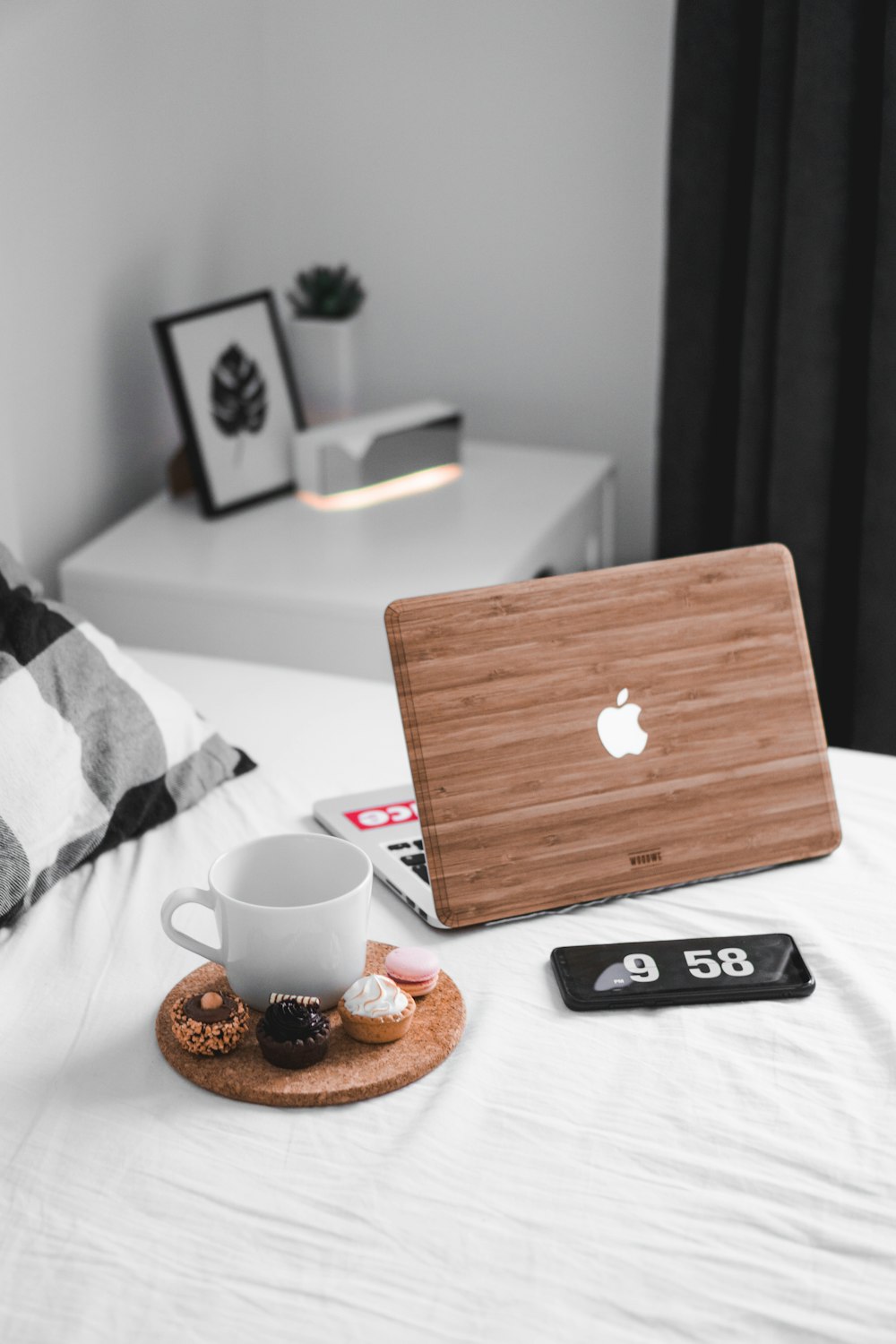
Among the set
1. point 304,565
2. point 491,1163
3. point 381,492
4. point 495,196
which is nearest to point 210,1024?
point 491,1163

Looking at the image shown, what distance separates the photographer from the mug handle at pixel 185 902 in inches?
30.4

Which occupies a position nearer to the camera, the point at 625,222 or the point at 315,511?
the point at 315,511

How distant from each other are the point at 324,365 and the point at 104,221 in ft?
1.30

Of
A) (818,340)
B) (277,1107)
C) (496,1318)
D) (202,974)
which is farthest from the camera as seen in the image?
(818,340)

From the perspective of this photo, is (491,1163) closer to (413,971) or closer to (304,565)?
(413,971)

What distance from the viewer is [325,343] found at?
2.00 meters

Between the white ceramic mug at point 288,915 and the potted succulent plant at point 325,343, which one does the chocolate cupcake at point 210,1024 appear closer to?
the white ceramic mug at point 288,915

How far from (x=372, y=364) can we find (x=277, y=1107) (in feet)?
5.65

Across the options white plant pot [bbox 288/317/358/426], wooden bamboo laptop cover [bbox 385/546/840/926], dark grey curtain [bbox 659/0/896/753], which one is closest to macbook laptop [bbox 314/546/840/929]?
wooden bamboo laptop cover [bbox 385/546/840/926]

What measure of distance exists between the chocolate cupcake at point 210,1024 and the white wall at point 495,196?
1.55m

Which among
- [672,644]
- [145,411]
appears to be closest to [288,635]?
[145,411]

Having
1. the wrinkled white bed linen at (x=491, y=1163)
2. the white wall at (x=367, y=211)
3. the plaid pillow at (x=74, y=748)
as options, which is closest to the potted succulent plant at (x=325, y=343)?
the white wall at (x=367, y=211)

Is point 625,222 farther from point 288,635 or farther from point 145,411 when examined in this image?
point 288,635

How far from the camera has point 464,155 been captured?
6.85 feet
